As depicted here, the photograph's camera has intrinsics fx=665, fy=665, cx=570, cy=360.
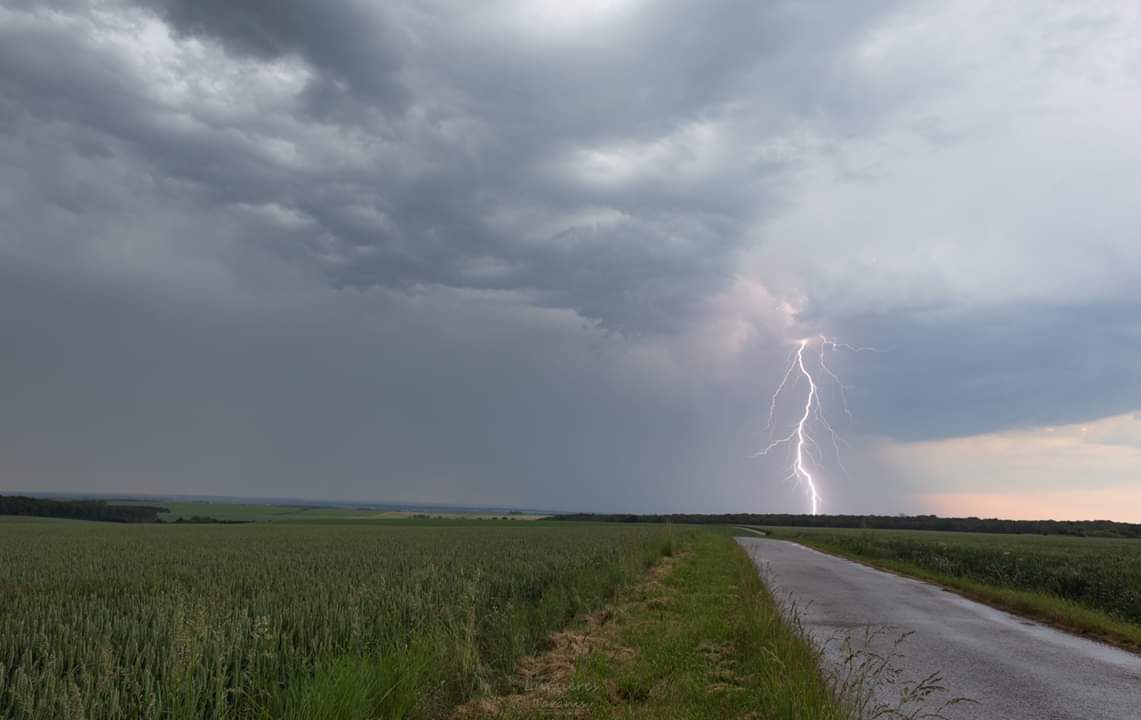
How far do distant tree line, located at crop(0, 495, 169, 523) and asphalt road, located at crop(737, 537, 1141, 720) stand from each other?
128 meters

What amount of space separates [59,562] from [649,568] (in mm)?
19499

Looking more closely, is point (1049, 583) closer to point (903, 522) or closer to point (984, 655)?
point (984, 655)

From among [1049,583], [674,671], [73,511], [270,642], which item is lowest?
[73,511]

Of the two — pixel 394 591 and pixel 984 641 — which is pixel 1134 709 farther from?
pixel 394 591

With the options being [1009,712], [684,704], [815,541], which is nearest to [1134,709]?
[1009,712]

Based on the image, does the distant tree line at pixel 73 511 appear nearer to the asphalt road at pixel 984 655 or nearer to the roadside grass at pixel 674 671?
the asphalt road at pixel 984 655

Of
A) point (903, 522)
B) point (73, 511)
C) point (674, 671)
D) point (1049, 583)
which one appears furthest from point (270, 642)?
point (903, 522)

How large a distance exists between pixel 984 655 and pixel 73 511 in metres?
145

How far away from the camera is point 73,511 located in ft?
389

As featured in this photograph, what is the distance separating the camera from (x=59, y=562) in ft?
71.5

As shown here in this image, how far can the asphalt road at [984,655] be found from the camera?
A: 7953 millimetres

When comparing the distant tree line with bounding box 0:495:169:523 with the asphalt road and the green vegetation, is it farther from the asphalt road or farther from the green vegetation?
the asphalt road

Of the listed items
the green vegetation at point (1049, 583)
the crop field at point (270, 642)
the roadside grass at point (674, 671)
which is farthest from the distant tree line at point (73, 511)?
the roadside grass at point (674, 671)

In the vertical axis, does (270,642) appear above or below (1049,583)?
above
